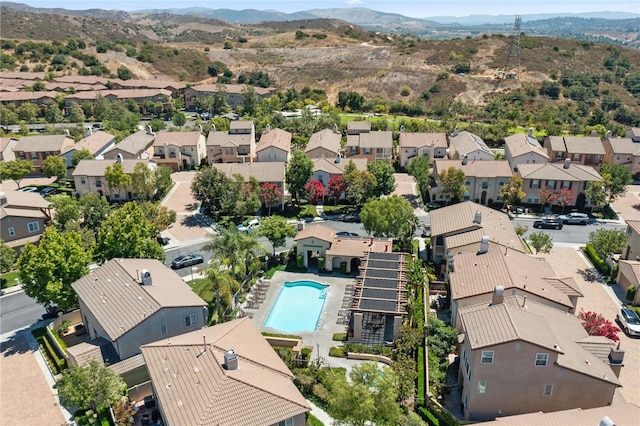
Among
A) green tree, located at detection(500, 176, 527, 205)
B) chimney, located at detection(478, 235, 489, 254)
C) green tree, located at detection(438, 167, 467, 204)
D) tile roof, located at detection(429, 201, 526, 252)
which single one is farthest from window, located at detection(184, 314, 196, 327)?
green tree, located at detection(500, 176, 527, 205)

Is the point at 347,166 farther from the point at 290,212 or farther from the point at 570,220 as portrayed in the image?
the point at 570,220

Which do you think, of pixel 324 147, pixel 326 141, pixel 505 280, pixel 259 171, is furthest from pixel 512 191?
pixel 259 171

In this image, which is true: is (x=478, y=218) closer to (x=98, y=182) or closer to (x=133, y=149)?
(x=98, y=182)

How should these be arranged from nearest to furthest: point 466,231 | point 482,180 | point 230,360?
point 230,360, point 466,231, point 482,180

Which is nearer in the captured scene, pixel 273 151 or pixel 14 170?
pixel 14 170

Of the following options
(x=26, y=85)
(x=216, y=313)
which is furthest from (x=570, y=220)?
(x=26, y=85)

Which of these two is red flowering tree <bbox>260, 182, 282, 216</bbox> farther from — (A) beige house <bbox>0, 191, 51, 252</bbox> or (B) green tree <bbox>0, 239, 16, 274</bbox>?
(B) green tree <bbox>0, 239, 16, 274</bbox>
